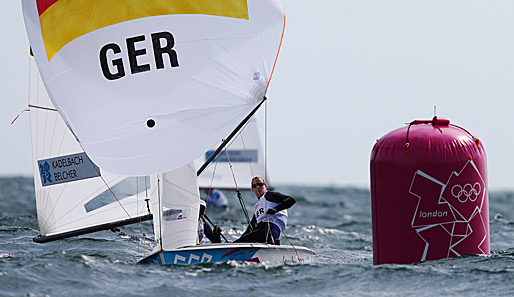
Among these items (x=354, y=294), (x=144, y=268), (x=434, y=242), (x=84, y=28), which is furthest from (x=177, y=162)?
(x=434, y=242)

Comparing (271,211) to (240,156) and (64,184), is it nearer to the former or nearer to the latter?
(64,184)

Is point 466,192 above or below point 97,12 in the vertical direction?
below

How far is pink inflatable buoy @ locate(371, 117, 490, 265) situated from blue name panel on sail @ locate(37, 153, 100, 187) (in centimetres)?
343

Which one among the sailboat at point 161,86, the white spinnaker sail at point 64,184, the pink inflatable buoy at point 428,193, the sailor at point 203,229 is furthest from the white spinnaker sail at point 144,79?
the white spinnaker sail at point 64,184

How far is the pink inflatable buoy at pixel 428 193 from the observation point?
6645mm

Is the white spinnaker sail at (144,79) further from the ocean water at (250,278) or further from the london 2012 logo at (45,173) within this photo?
the london 2012 logo at (45,173)

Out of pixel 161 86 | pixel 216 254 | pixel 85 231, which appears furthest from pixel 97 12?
pixel 85 231

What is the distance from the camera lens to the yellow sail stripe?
6.91 m

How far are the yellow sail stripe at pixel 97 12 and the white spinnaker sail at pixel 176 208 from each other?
1454mm

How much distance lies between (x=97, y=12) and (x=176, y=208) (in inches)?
76.4

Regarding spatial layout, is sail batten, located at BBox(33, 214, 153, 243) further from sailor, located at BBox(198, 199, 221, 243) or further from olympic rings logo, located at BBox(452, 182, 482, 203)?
olympic rings logo, located at BBox(452, 182, 482, 203)

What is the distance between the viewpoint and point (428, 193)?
6.65 metres

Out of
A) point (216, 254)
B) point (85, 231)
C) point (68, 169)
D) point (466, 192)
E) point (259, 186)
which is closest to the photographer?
point (216, 254)

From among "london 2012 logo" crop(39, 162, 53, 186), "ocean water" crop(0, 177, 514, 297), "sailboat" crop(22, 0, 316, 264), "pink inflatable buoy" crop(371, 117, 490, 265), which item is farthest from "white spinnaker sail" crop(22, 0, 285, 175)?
"london 2012 logo" crop(39, 162, 53, 186)
